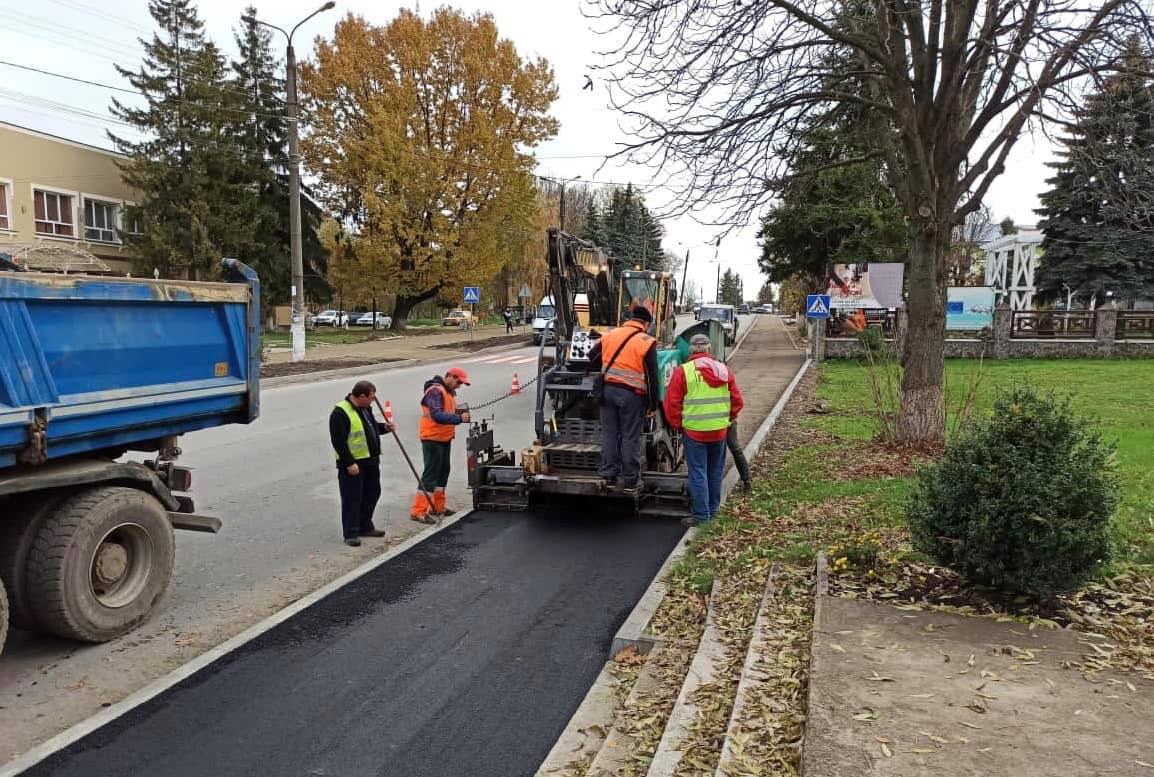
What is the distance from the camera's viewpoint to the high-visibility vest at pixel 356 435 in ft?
24.2

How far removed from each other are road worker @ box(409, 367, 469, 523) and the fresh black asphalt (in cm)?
132

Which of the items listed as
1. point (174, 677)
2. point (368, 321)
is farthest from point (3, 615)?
point (368, 321)

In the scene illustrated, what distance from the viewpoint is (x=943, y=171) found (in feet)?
32.7

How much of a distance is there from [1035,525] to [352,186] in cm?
3590

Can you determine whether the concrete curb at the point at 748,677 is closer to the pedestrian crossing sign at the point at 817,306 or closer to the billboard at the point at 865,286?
the pedestrian crossing sign at the point at 817,306

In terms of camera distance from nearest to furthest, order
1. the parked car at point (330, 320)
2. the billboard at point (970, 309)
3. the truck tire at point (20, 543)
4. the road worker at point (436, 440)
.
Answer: the truck tire at point (20, 543) < the road worker at point (436, 440) < the billboard at point (970, 309) < the parked car at point (330, 320)

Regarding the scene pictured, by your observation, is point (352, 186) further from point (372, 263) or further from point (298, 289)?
point (298, 289)

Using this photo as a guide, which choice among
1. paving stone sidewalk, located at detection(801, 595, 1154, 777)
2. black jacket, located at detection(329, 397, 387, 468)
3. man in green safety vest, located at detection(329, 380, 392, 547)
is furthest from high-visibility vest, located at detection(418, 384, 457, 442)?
paving stone sidewalk, located at detection(801, 595, 1154, 777)

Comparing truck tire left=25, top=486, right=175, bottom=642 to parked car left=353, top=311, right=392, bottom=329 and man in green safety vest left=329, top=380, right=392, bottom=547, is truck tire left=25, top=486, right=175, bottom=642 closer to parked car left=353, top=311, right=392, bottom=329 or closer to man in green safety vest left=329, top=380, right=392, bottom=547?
man in green safety vest left=329, top=380, right=392, bottom=547

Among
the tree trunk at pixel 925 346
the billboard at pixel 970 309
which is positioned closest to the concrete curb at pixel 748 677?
the tree trunk at pixel 925 346

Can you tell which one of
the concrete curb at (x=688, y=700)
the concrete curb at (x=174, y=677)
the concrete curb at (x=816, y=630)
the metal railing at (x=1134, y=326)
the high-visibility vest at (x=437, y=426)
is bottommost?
the concrete curb at (x=174, y=677)

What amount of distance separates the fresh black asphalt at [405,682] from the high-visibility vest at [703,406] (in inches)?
52.2

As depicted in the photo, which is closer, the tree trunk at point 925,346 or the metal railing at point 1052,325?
the tree trunk at point 925,346

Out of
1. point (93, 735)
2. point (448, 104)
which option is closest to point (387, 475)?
point (93, 735)
